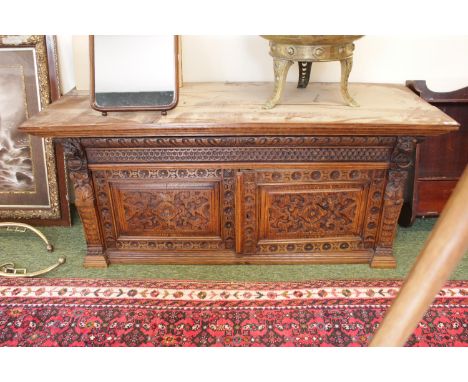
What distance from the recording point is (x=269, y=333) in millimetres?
1999

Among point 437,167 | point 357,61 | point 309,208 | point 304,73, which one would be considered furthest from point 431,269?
point 437,167

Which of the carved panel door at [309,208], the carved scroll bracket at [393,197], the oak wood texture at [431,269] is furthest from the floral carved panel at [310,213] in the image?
the oak wood texture at [431,269]

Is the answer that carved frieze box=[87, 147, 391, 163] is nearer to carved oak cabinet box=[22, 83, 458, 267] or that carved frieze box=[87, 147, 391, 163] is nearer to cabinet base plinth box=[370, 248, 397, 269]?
carved oak cabinet box=[22, 83, 458, 267]

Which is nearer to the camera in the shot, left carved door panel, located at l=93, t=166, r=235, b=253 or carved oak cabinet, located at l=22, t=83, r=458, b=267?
carved oak cabinet, located at l=22, t=83, r=458, b=267

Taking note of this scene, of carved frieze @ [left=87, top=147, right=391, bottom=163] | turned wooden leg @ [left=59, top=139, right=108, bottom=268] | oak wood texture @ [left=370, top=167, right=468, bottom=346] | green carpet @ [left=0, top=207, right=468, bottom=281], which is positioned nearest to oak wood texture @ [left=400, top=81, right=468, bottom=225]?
green carpet @ [left=0, top=207, right=468, bottom=281]

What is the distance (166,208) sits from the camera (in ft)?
7.60

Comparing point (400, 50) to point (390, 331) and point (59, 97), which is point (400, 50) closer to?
point (59, 97)

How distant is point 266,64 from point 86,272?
157cm

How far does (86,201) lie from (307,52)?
1306mm

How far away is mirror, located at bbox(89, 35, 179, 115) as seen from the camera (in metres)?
2.09


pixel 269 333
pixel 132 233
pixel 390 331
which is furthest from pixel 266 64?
pixel 390 331

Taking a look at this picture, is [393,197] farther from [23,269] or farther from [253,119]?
[23,269]

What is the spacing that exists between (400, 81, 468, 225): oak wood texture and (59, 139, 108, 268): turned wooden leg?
6.10 ft

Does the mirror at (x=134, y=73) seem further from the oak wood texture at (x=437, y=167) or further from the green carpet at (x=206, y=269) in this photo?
the oak wood texture at (x=437, y=167)
